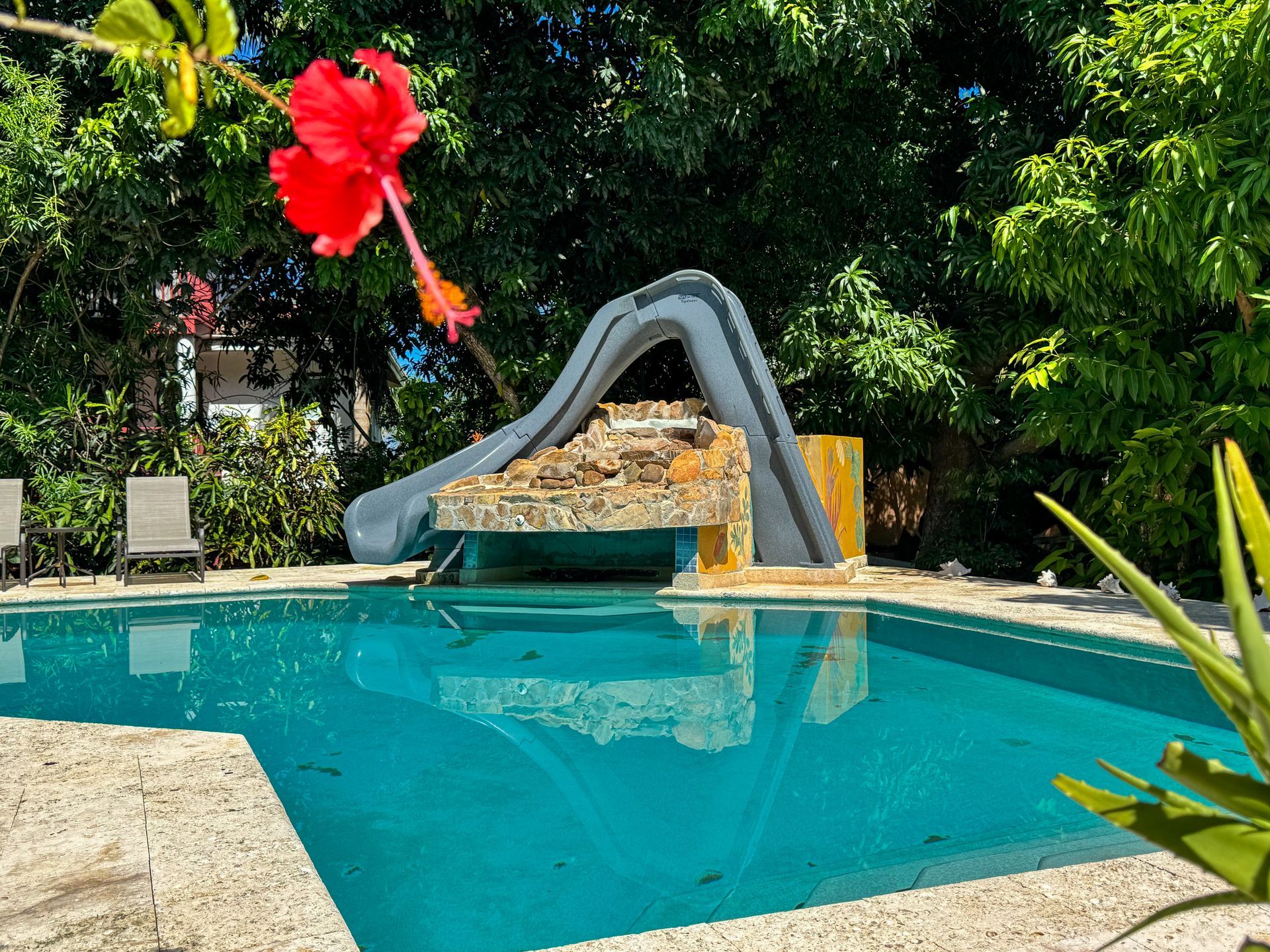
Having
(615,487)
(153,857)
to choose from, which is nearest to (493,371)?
(615,487)

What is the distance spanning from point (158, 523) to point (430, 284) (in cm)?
1013

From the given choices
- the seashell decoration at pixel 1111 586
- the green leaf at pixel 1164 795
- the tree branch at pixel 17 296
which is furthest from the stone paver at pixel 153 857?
the tree branch at pixel 17 296

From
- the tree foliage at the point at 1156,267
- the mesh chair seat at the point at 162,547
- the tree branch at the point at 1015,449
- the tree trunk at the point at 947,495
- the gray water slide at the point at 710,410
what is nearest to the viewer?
the tree foliage at the point at 1156,267

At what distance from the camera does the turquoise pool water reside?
122 inches

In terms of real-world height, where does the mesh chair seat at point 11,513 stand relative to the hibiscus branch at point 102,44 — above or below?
below

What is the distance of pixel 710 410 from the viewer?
10180 millimetres

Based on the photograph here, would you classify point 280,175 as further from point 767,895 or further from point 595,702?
point 595,702

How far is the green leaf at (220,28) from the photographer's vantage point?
0.72m

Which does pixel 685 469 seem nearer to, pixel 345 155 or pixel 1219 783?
pixel 1219 783

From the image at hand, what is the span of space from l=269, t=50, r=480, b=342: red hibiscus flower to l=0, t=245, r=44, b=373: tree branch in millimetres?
11758

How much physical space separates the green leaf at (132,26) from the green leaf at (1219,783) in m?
1.04

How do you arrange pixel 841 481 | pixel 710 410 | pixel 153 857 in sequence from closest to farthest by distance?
pixel 153 857 < pixel 710 410 < pixel 841 481

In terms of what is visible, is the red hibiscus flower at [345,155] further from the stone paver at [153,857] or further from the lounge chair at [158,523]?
the lounge chair at [158,523]

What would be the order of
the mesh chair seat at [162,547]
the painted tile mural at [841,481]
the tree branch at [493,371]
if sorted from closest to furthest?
1. the mesh chair seat at [162,547]
2. the painted tile mural at [841,481]
3. the tree branch at [493,371]
